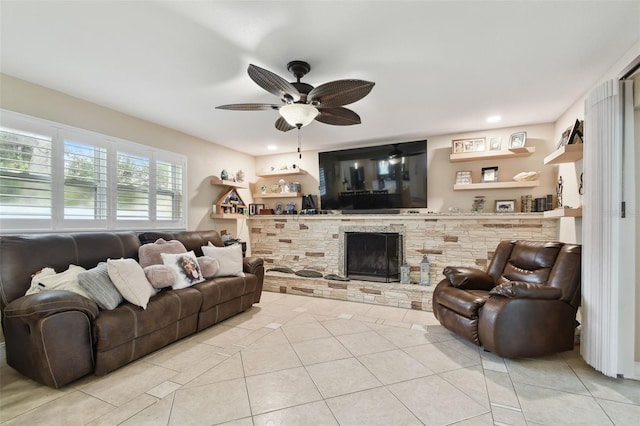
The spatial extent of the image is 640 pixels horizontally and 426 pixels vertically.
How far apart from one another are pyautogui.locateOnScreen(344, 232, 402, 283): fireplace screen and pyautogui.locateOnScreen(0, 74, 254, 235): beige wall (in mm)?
2174

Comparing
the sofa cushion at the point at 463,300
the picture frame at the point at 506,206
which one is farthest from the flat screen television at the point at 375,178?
the sofa cushion at the point at 463,300

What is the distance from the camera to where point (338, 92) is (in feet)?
6.75

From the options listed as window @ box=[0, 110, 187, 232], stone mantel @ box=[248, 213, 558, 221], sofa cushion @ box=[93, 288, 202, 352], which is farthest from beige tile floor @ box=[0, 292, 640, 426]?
stone mantel @ box=[248, 213, 558, 221]

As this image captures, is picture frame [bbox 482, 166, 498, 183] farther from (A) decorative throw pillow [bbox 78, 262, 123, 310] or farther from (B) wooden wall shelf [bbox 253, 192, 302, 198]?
→ (A) decorative throw pillow [bbox 78, 262, 123, 310]

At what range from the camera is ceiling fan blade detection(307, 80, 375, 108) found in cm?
195

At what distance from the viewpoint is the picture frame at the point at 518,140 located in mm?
3666

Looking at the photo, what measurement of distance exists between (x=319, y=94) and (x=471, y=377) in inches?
93.9

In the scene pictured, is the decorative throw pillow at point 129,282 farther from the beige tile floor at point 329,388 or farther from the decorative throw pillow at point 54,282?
the beige tile floor at point 329,388

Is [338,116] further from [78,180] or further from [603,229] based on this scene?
[78,180]

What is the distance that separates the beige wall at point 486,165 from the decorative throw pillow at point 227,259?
2.89 meters

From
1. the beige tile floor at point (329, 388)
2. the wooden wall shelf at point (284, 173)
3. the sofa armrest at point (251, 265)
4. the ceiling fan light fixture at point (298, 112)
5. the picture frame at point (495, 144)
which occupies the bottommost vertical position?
the beige tile floor at point (329, 388)

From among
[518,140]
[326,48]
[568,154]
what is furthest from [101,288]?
[518,140]

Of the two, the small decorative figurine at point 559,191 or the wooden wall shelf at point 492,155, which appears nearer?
the small decorative figurine at point 559,191

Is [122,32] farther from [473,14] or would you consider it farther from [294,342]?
[294,342]
